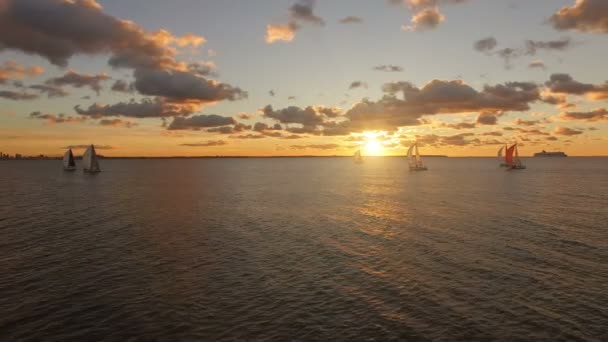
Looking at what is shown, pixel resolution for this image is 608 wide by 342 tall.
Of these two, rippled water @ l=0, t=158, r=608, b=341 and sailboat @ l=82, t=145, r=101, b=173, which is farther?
sailboat @ l=82, t=145, r=101, b=173

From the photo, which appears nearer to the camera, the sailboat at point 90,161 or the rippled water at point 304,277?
the rippled water at point 304,277

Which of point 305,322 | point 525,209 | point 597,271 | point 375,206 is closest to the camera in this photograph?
point 305,322

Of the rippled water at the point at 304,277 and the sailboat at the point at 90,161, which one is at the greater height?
Result: the sailboat at the point at 90,161

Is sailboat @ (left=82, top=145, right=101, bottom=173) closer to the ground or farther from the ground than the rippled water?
farther from the ground

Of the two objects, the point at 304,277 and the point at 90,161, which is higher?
the point at 90,161

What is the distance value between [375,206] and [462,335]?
5681 centimetres

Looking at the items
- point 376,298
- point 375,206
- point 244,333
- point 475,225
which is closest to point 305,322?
point 244,333

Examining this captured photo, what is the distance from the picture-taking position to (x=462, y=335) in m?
21.9

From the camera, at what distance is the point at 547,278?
31297 mm

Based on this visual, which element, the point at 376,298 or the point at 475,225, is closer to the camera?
the point at 376,298

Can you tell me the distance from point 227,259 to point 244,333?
1609 centimetres

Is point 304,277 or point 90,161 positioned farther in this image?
point 90,161

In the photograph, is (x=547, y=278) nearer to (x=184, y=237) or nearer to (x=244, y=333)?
(x=244, y=333)

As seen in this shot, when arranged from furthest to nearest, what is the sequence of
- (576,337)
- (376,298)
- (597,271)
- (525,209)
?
(525,209), (597,271), (376,298), (576,337)
